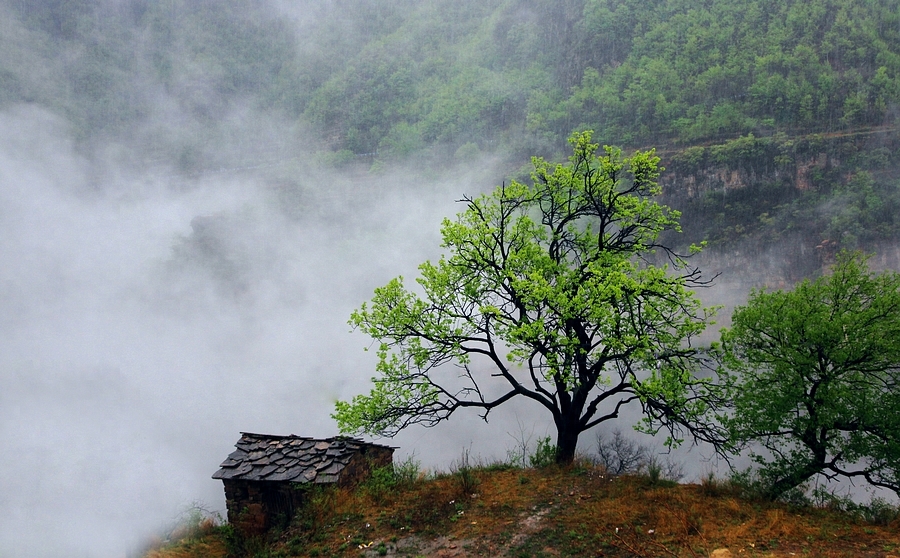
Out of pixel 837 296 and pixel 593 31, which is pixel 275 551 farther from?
pixel 593 31

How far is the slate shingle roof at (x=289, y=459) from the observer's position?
1212 centimetres

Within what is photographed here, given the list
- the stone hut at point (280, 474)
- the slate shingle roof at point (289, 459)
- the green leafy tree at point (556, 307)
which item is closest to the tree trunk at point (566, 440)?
the green leafy tree at point (556, 307)

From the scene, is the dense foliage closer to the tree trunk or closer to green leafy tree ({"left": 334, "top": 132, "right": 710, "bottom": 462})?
green leafy tree ({"left": 334, "top": 132, "right": 710, "bottom": 462})

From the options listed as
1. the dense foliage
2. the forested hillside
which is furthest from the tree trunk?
the dense foliage

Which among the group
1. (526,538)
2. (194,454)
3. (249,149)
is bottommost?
(526,538)

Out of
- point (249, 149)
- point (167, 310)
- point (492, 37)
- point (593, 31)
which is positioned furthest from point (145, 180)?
point (593, 31)

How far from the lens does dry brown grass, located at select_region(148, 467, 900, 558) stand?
899 cm

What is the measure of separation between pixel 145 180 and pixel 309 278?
4724cm

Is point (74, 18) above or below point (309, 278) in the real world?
above

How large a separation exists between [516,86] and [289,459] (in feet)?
248

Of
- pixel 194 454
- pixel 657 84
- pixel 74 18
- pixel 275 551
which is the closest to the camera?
pixel 275 551

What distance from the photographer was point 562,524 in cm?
1005

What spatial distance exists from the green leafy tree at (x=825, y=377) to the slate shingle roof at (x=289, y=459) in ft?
25.9

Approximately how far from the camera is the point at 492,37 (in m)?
89.8
